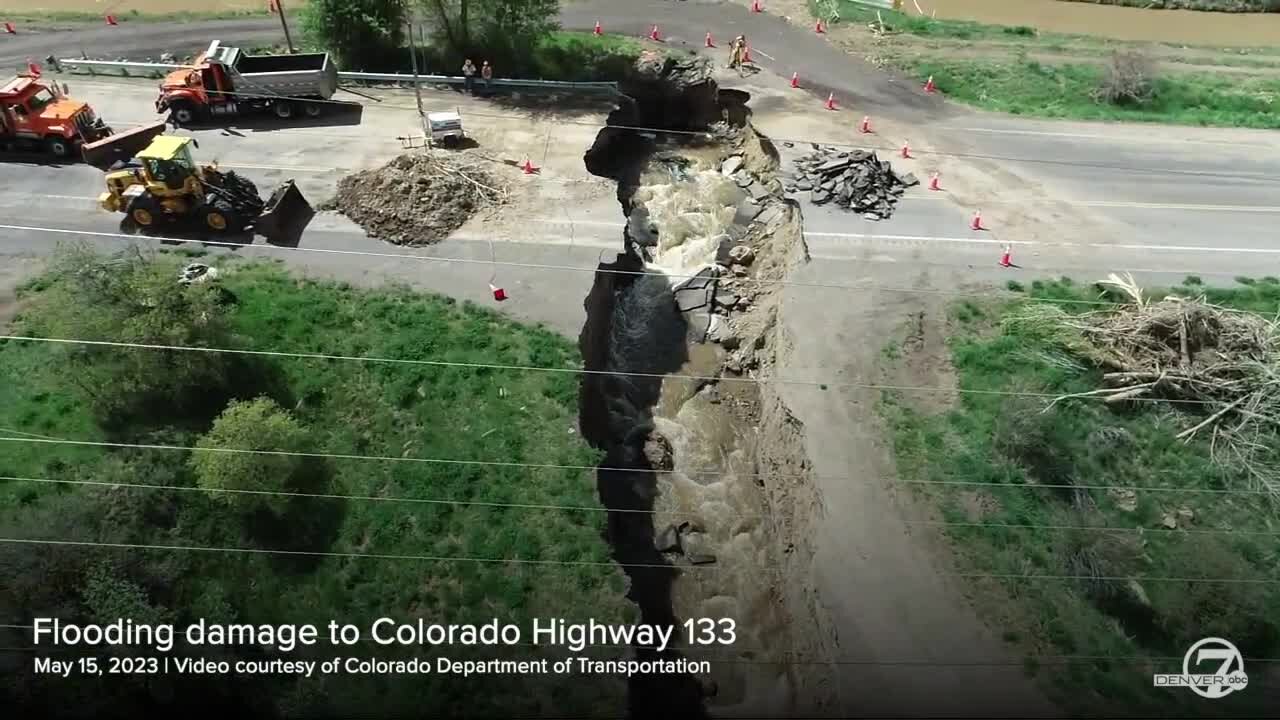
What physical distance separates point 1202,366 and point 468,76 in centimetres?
2505

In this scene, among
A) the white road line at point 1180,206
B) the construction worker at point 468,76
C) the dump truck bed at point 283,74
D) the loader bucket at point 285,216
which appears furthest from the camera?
the construction worker at point 468,76

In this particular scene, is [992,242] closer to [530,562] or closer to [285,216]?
[530,562]

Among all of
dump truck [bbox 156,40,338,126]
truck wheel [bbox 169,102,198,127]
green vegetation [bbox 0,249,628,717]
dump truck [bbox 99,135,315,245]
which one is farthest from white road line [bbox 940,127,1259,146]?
truck wheel [bbox 169,102,198,127]

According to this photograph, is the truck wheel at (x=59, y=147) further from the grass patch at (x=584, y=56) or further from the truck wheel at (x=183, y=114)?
the grass patch at (x=584, y=56)

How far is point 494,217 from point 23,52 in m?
22.0

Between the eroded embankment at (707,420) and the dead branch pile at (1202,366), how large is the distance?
7831mm

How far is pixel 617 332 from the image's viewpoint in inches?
861

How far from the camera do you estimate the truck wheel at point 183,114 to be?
25578 millimetres

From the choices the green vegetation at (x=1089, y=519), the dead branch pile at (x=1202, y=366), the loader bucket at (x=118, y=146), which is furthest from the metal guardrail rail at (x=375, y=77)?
the dead branch pile at (x=1202, y=366)

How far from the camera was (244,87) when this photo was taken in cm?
2581

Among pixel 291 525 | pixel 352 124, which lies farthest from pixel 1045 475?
pixel 352 124

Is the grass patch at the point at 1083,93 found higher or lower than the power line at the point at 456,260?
higher

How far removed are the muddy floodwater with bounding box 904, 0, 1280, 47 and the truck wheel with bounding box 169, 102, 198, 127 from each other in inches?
1284

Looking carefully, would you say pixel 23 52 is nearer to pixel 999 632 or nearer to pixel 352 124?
pixel 352 124
